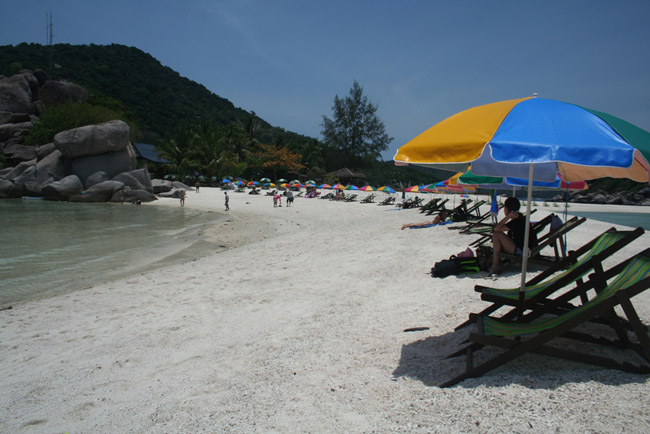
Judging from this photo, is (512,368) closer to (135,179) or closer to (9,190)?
(135,179)

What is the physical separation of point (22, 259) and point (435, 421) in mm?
12320

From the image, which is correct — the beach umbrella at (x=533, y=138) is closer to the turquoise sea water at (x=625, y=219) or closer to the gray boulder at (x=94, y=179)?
the turquoise sea water at (x=625, y=219)

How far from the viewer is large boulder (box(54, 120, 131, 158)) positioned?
30969mm

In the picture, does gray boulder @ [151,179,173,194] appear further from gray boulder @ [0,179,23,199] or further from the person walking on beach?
the person walking on beach

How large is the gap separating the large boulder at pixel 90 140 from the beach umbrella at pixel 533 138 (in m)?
35.1

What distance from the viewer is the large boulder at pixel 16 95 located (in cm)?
4353

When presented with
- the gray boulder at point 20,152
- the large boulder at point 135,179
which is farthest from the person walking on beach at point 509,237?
the gray boulder at point 20,152

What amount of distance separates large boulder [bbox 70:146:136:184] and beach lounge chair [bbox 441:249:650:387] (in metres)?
36.1

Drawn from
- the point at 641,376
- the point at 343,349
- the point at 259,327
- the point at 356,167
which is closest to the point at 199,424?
the point at 343,349

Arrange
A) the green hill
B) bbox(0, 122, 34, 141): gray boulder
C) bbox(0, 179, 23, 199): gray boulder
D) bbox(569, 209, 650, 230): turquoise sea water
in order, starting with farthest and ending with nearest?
the green hill < bbox(0, 122, 34, 141): gray boulder < bbox(0, 179, 23, 199): gray boulder < bbox(569, 209, 650, 230): turquoise sea water

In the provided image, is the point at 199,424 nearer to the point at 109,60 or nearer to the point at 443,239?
the point at 443,239

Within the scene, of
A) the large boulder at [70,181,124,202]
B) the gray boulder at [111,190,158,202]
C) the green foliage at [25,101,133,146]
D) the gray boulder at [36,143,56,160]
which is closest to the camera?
the large boulder at [70,181,124,202]

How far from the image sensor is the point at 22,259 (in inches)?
411

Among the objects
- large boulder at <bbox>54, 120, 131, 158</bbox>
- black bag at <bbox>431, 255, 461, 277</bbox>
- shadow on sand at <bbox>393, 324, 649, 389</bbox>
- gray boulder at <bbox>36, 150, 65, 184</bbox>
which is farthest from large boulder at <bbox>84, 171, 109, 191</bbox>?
shadow on sand at <bbox>393, 324, 649, 389</bbox>
